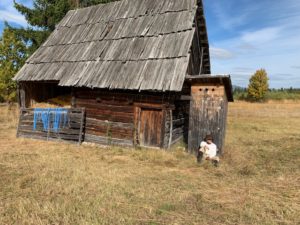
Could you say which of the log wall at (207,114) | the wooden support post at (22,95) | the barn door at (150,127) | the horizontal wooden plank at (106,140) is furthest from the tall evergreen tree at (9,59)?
the log wall at (207,114)

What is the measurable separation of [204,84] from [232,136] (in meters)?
5.93

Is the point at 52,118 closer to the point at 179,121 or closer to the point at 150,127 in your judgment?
the point at 150,127

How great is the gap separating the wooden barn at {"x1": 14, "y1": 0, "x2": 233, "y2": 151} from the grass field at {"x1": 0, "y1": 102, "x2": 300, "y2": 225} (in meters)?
1.28

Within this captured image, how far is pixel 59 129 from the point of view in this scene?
12.6 meters

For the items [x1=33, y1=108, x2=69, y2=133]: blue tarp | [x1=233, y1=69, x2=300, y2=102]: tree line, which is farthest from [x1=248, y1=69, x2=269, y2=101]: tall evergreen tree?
[x1=33, y1=108, x2=69, y2=133]: blue tarp

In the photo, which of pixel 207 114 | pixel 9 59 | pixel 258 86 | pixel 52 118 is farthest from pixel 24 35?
pixel 258 86

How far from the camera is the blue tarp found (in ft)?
41.3

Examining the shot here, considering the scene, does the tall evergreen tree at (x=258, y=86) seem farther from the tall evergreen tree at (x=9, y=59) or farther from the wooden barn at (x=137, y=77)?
the tall evergreen tree at (x=9, y=59)

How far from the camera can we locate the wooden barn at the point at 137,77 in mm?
10758

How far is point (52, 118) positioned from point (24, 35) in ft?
47.7

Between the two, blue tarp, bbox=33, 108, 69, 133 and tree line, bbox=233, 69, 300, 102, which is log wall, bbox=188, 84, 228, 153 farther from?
tree line, bbox=233, 69, 300, 102

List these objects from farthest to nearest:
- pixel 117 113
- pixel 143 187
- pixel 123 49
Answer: pixel 123 49 < pixel 117 113 < pixel 143 187

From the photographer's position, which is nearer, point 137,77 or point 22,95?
point 137,77

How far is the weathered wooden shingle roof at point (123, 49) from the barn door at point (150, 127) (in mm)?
1345
